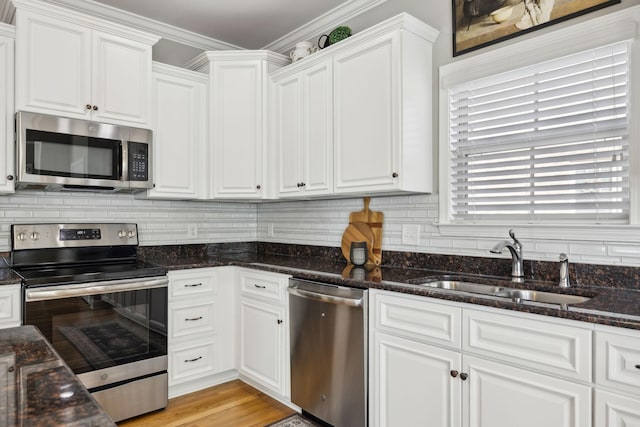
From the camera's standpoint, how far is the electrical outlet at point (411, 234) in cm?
268

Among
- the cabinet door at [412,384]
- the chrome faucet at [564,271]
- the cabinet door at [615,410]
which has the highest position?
the chrome faucet at [564,271]

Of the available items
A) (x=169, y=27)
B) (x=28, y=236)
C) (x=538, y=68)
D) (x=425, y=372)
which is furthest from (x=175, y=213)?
(x=538, y=68)

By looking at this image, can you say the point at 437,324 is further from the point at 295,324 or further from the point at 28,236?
the point at 28,236

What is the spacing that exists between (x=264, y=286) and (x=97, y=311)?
963 mm

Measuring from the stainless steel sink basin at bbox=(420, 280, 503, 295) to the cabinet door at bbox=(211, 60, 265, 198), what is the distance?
1489 mm

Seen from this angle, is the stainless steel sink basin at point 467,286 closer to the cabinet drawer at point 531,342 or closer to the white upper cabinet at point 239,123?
the cabinet drawer at point 531,342

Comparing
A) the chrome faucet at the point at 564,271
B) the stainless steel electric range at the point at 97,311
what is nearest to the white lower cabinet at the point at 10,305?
the stainless steel electric range at the point at 97,311

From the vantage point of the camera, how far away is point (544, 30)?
2156 millimetres

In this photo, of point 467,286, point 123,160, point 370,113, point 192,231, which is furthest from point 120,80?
point 467,286

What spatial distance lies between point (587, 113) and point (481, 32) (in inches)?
28.8

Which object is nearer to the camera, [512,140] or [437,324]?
[437,324]

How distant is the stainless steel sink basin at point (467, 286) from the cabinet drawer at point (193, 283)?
1.50 meters

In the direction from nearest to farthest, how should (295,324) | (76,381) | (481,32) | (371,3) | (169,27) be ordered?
(76,381) → (481,32) → (295,324) → (371,3) → (169,27)

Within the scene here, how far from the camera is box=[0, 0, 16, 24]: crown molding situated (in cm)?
261
